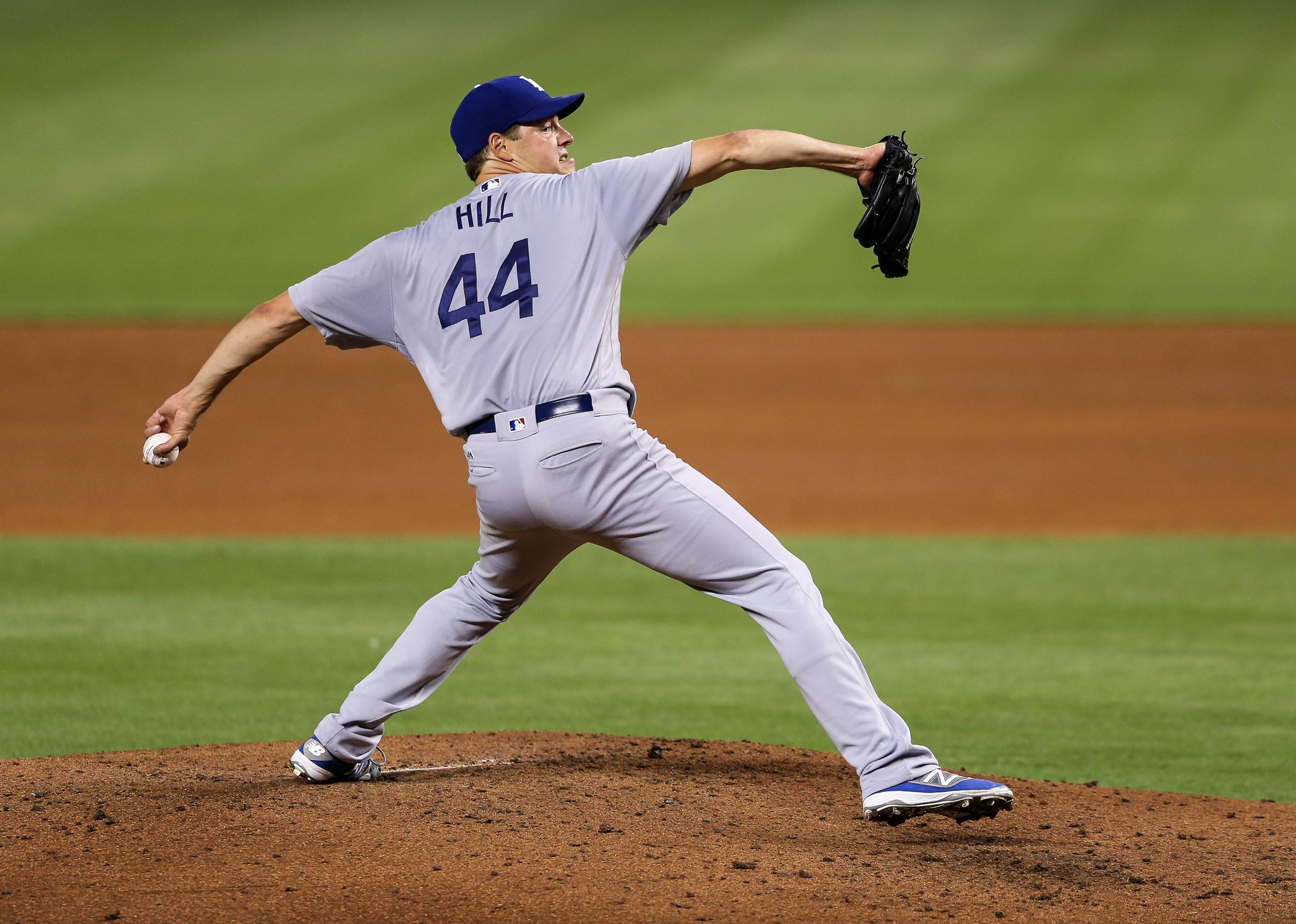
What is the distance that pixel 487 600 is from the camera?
4.07 metres

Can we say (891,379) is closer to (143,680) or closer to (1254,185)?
(143,680)

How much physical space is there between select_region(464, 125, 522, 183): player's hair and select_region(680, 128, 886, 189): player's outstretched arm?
1.72ft

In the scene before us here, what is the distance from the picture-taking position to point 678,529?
11.7ft

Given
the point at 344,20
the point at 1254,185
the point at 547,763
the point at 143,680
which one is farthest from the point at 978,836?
the point at 344,20

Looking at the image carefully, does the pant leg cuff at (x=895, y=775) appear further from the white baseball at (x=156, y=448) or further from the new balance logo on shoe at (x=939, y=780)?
the white baseball at (x=156, y=448)

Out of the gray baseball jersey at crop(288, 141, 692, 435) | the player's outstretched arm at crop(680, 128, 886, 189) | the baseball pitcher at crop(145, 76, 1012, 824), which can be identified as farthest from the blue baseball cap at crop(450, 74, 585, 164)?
the player's outstretched arm at crop(680, 128, 886, 189)

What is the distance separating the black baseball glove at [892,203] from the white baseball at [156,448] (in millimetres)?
1831

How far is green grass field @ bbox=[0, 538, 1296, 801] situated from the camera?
555 cm

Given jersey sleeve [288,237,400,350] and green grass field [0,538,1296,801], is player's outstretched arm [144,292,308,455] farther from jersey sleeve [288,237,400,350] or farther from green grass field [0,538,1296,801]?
green grass field [0,538,1296,801]

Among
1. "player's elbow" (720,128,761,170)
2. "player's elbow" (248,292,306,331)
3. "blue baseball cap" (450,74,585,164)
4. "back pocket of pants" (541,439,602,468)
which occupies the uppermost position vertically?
"blue baseball cap" (450,74,585,164)

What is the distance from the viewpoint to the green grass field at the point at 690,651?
18.2 feet

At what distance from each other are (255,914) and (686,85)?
25.3 metres

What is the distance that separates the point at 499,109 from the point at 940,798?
6.57ft

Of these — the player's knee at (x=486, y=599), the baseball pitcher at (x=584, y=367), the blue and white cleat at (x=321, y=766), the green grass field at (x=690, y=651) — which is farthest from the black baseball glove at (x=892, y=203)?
the green grass field at (x=690, y=651)
